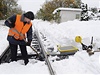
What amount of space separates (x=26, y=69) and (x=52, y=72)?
0.84 meters

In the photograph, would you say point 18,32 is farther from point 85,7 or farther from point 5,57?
point 85,7

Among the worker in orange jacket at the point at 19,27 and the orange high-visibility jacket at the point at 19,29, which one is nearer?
the worker in orange jacket at the point at 19,27

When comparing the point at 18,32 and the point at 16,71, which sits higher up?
the point at 18,32

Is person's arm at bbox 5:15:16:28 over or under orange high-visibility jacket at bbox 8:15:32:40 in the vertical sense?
over

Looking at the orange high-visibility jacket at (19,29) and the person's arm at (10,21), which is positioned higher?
the person's arm at (10,21)

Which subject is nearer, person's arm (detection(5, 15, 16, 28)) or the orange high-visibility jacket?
person's arm (detection(5, 15, 16, 28))

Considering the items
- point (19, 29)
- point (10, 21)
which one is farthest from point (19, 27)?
point (10, 21)

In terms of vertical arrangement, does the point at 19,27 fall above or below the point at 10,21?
below

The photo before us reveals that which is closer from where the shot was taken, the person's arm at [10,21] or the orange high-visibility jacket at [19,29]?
the person's arm at [10,21]

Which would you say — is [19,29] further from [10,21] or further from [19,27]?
[10,21]

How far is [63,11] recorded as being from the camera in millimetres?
43969

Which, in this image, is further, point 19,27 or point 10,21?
point 19,27

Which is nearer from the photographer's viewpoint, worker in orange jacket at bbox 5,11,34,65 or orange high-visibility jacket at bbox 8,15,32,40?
worker in orange jacket at bbox 5,11,34,65

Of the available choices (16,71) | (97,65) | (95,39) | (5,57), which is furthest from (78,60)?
(95,39)
